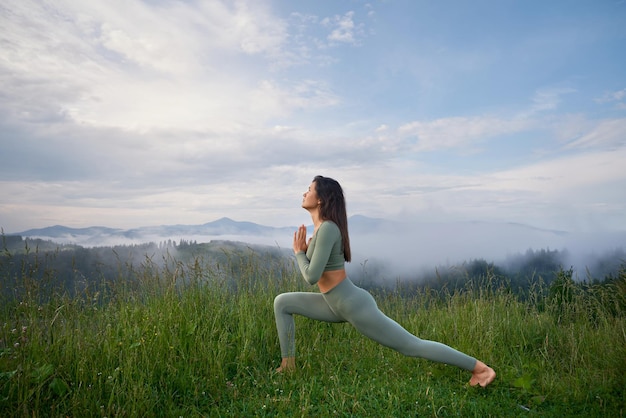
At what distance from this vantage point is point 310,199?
512cm

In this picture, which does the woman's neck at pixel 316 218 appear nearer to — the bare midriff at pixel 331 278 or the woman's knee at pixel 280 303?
the bare midriff at pixel 331 278

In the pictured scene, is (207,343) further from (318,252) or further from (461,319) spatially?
(461,319)

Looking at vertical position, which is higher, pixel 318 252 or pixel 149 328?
pixel 318 252

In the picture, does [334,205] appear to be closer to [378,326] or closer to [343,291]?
[343,291]

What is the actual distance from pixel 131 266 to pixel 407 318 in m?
4.33

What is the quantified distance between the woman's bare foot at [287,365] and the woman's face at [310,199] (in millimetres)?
1702

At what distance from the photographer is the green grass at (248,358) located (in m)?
4.50

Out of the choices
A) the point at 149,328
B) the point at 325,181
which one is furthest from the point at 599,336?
the point at 149,328

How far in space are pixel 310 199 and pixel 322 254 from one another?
65cm

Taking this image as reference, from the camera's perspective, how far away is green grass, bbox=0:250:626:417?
4504mm

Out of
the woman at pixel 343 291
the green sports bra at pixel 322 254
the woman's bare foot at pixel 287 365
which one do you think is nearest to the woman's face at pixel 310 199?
the woman at pixel 343 291

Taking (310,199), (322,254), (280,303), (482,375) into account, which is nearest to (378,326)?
(322,254)

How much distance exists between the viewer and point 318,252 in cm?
479

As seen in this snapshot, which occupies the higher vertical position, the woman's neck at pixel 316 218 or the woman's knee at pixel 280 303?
the woman's neck at pixel 316 218
